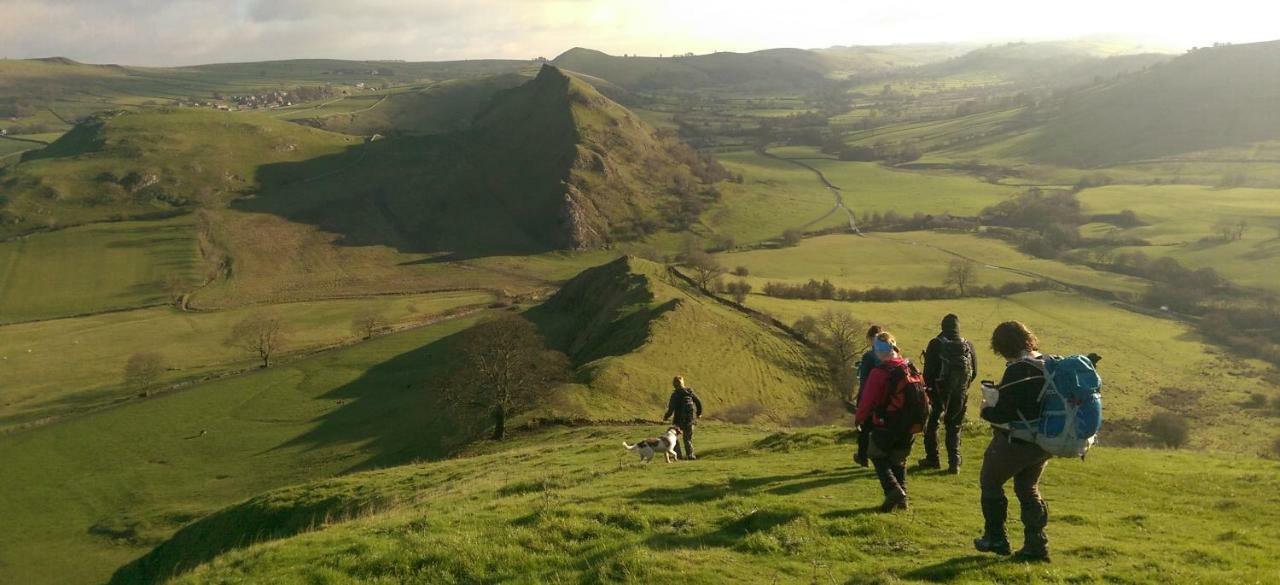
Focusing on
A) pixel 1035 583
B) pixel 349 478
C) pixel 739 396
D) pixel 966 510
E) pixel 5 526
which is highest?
pixel 1035 583

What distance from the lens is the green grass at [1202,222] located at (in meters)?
99.8

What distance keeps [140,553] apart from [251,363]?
46620 millimetres

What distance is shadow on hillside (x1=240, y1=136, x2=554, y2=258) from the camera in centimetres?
14575

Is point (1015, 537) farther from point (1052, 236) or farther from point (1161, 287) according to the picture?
point (1052, 236)

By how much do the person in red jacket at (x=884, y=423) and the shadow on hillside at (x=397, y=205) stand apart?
133 metres

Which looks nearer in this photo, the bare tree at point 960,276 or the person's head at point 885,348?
the person's head at point 885,348

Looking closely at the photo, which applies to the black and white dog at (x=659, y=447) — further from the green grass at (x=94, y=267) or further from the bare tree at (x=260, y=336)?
the green grass at (x=94, y=267)

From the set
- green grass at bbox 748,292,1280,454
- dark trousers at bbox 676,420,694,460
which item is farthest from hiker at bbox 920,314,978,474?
green grass at bbox 748,292,1280,454

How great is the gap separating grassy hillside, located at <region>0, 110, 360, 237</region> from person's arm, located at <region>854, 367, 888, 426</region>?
172649mm

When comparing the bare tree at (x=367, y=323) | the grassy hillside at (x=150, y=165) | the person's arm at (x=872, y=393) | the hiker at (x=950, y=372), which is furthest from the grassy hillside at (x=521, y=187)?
the person's arm at (x=872, y=393)

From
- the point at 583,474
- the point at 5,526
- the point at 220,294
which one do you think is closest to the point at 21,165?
the point at 220,294

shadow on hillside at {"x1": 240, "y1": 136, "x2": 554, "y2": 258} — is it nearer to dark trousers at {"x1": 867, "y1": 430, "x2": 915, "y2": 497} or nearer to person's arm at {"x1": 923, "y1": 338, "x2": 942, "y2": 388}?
person's arm at {"x1": 923, "y1": 338, "x2": 942, "y2": 388}

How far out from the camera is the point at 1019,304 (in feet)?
294

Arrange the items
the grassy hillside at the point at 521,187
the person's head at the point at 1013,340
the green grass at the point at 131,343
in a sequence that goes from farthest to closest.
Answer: the grassy hillside at the point at 521,187
the green grass at the point at 131,343
the person's head at the point at 1013,340
